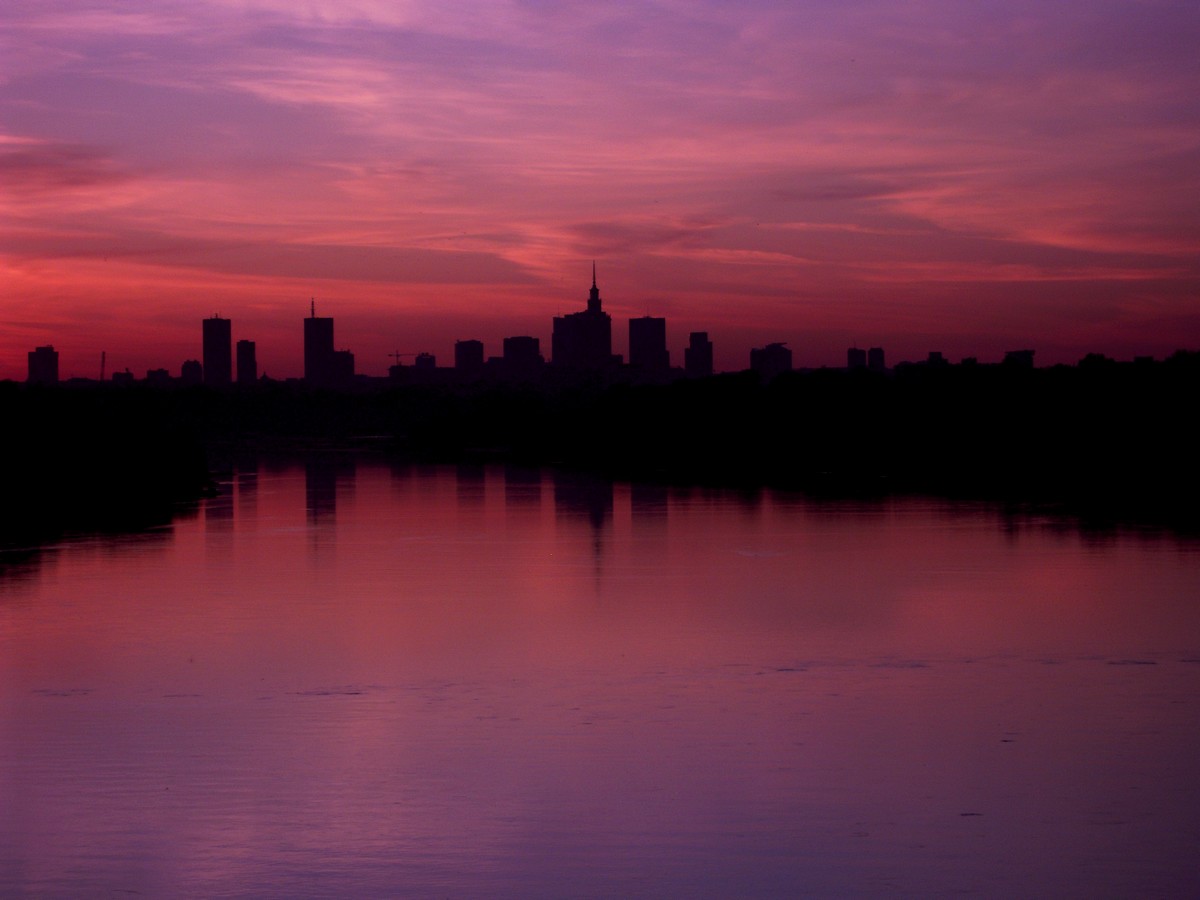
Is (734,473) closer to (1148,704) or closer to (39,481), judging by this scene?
(39,481)

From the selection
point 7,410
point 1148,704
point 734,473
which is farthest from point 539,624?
point 734,473

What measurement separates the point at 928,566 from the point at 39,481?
27.3m

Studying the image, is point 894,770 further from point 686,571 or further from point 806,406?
point 806,406

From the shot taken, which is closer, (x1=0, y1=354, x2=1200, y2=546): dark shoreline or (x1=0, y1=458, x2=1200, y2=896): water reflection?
(x1=0, y1=458, x2=1200, y2=896): water reflection

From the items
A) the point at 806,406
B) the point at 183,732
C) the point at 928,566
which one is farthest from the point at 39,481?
the point at 806,406

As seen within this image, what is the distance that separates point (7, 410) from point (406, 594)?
29210 millimetres

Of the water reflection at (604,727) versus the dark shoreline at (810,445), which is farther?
the dark shoreline at (810,445)

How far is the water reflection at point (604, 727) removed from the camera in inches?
397

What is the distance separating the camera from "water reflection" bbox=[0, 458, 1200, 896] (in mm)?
10086

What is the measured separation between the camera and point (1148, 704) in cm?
1480

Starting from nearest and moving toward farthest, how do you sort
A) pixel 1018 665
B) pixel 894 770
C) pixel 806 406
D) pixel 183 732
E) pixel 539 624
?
pixel 894 770
pixel 183 732
pixel 1018 665
pixel 539 624
pixel 806 406

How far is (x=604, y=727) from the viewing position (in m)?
13.9

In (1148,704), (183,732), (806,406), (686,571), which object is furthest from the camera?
(806,406)

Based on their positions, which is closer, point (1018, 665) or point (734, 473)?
point (1018, 665)
